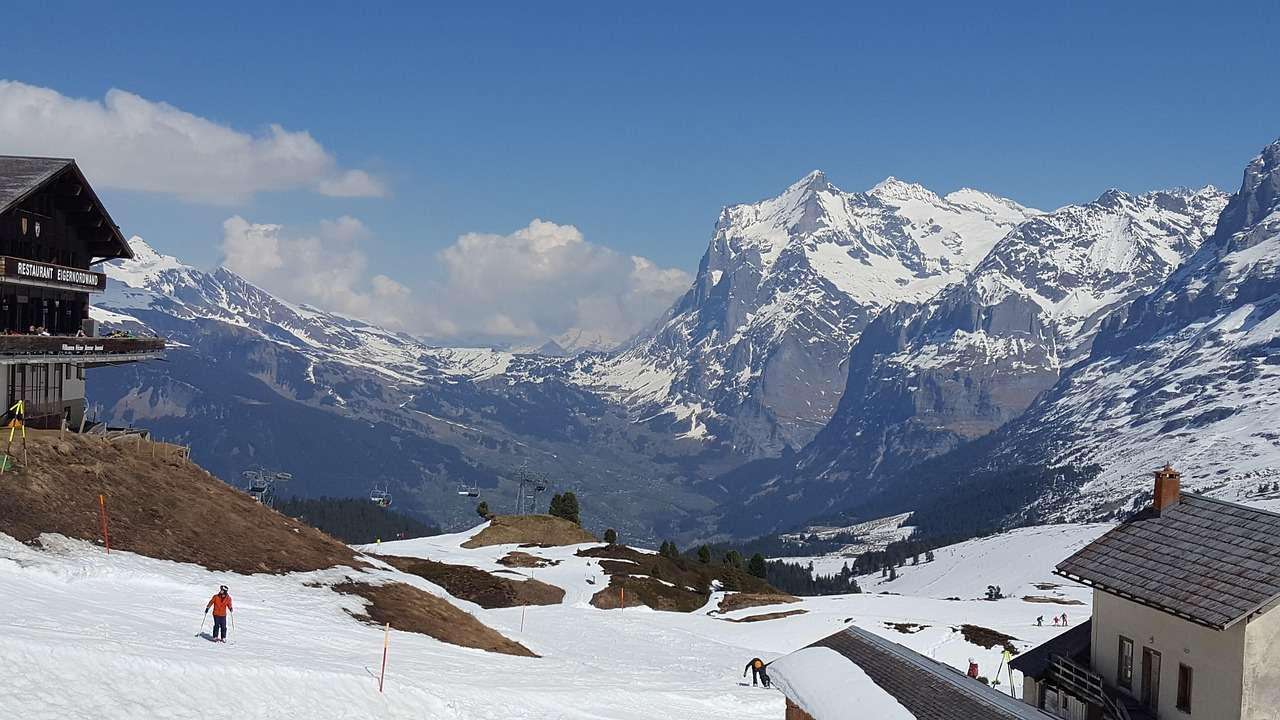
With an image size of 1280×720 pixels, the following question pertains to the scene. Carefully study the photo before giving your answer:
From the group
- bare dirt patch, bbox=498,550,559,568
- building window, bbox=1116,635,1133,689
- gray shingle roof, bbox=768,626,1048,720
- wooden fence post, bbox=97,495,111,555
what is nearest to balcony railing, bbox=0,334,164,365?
wooden fence post, bbox=97,495,111,555

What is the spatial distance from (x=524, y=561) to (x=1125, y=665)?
82989mm

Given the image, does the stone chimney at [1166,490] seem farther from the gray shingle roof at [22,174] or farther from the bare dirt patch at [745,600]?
the bare dirt patch at [745,600]

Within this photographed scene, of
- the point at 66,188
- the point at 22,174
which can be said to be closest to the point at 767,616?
the point at 66,188

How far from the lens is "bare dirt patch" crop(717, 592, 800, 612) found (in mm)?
106469

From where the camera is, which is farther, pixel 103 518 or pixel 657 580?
pixel 657 580

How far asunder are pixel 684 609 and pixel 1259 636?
76130mm

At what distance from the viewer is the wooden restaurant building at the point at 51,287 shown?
56219mm

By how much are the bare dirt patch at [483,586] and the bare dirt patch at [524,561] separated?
564 inches

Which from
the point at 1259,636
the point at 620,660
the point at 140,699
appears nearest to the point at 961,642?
the point at 620,660

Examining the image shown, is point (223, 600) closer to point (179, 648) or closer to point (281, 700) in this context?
point (179, 648)

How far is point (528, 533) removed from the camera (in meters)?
135

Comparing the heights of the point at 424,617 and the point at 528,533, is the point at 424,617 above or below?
above

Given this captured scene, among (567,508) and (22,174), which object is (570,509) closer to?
(567,508)

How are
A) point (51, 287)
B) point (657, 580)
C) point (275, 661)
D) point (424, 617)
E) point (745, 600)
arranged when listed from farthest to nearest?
point (657, 580), point (745, 600), point (51, 287), point (424, 617), point (275, 661)
